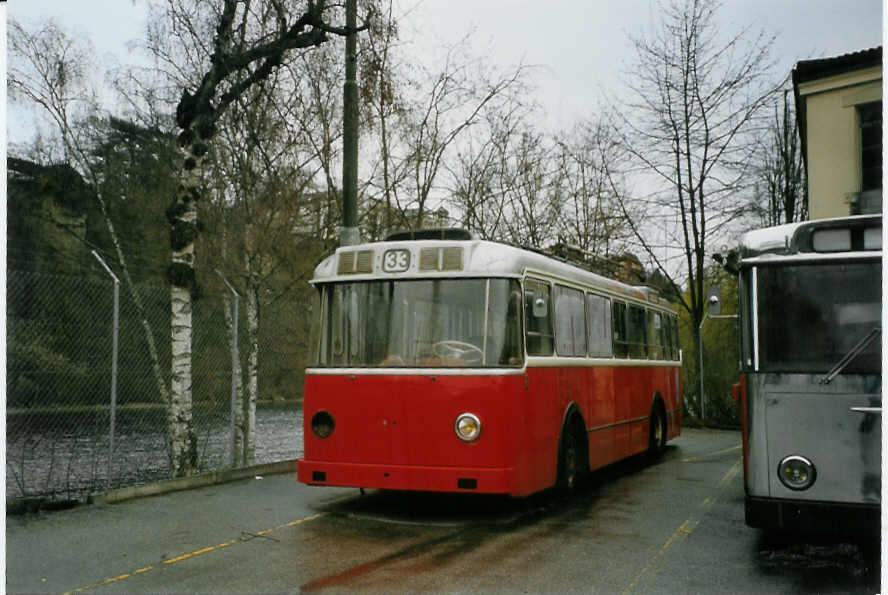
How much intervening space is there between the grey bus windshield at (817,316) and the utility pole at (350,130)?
636 centimetres

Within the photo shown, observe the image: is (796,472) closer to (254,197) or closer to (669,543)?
(669,543)

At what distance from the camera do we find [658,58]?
78.4ft

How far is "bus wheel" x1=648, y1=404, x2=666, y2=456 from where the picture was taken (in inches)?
604

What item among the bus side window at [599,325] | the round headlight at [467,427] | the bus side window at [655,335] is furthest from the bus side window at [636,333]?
the round headlight at [467,427]

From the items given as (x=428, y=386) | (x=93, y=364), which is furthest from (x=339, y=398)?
(x=93, y=364)

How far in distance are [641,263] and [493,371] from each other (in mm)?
20374

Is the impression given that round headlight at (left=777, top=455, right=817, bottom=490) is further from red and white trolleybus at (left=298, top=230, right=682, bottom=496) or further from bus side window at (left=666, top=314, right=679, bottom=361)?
bus side window at (left=666, top=314, right=679, bottom=361)

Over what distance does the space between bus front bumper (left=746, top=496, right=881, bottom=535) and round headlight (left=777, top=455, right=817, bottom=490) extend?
0.12m

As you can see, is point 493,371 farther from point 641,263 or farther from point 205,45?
point 641,263

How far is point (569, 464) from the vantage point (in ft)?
35.0

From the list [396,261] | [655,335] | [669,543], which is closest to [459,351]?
[396,261]

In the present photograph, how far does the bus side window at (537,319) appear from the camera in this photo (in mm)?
9484

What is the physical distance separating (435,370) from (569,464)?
2.38 metres

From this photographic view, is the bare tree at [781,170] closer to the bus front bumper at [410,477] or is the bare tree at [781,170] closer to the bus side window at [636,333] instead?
the bus side window at [636,333]
